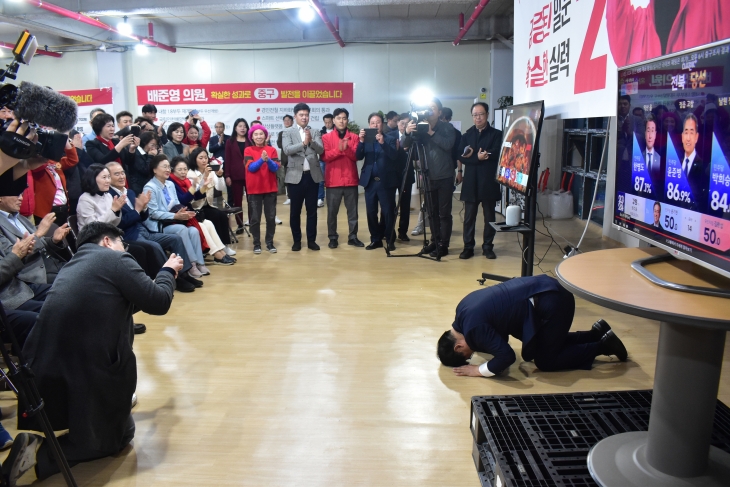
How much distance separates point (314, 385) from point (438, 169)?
298cm

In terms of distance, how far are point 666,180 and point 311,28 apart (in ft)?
30.1

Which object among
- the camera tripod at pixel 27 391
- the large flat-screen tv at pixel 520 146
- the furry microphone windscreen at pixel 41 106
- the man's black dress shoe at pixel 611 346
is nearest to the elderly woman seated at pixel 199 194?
the large flat-screen tv at pixel 520 146

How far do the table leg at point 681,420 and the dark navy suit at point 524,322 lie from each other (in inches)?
35.4

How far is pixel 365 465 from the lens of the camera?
2.02 metres

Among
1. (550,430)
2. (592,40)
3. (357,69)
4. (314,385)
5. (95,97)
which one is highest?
(357,69)

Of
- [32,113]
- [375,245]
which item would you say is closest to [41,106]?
[32,113]

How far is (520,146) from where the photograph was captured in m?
3.83

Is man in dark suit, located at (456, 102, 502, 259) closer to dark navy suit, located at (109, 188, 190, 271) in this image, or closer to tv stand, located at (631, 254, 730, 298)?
dark navy suit, located at (109, 188, 190, 271)

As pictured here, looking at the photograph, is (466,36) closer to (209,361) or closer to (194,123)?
(194,123)

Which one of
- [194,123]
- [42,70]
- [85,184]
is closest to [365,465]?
[85,184]

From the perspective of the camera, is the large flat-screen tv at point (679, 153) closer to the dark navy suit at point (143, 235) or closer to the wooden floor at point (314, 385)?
the wooden floor at point (314, 385)

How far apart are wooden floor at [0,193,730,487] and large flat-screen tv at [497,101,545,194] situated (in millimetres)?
916

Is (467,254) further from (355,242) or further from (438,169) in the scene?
(355,242)

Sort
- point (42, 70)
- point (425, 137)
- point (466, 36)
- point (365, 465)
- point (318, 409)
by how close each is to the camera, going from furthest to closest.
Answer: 1. point (42, 70)
2. point (466, 36)
3. point (425, 137)
4. point (318, 409)
5. point (365, 465)
